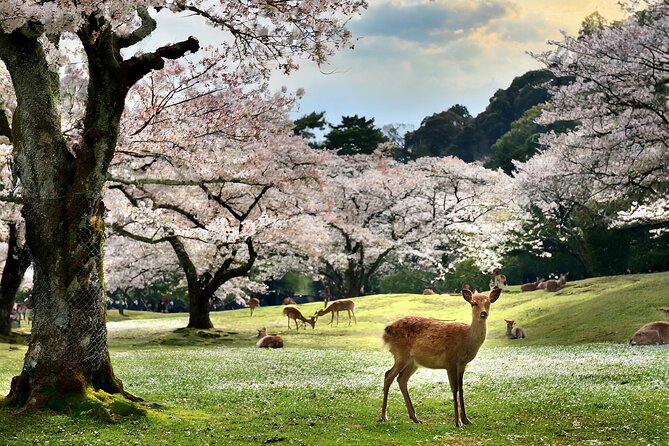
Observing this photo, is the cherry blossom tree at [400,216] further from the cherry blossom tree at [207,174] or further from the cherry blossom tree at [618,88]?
the cherry blossom tree at [618,88]

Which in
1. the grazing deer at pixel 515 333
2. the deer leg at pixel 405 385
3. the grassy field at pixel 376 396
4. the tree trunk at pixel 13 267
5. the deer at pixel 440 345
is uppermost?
the tree trunk at pixel 13 267

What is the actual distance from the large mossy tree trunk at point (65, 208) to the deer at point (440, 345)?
4.70 m

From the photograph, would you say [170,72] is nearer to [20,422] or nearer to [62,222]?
[62,222]

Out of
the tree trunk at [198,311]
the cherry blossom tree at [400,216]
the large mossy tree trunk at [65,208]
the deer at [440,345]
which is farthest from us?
the cherry blossom tree at [400,216]

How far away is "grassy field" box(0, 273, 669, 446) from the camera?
9305 mm

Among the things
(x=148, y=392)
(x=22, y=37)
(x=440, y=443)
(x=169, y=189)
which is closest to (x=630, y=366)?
(x=440, y=443)

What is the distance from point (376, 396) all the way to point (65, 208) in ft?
22.4

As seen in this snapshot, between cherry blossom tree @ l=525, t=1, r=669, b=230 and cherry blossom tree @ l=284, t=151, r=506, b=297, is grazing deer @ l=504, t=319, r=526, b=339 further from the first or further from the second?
cherry blossom tree @ l=284, t=151, r=506, b=297

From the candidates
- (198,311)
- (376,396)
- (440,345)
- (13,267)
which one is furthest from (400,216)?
(440,345)

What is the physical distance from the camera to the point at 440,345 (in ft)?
33.6

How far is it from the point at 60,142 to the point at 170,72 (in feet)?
45.2

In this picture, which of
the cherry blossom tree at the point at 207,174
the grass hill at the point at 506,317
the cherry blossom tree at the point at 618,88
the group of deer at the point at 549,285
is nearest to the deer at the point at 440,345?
the cherry blossom tree at the point at 207,174

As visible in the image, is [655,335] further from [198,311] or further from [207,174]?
[198,311]

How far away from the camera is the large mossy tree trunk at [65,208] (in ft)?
34.5
